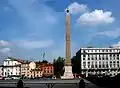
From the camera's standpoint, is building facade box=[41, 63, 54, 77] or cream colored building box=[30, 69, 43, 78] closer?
building facade box=[41, 63, 54, 77]

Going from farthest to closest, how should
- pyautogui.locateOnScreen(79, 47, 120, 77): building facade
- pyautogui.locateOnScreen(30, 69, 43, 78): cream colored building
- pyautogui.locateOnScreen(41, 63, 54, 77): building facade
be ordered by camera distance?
pyautogui.locateOnScreen(30, 69, 43, 78): cream colored building, pyautogui.locateOnScreen(41, 63, 54, 77): building facade, pyautogui.locateOnScreen(79, 47, 120, 77): building facade

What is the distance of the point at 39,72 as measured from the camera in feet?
643

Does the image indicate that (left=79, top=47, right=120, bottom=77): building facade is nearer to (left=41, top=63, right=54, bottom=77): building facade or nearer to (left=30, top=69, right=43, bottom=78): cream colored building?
(left=41, top=63, right=54, bottom=77): building facade

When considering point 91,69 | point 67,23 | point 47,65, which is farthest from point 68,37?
point 47,65

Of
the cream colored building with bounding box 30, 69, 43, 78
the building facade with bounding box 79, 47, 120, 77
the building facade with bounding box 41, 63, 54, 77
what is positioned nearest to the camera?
the building facade with bounding box 79, 47, 120, 77

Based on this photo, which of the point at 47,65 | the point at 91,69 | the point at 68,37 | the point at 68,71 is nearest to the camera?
the point at 68,37

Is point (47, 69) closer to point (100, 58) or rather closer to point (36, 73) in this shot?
point (36, 73)

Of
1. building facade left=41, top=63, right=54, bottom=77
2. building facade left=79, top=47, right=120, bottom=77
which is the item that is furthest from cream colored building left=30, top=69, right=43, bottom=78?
building facade left=79, top=47, right=120, bottom=77

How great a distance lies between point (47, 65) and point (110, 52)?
35867 millimetres

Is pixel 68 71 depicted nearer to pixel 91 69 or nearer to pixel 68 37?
pixel 68 37

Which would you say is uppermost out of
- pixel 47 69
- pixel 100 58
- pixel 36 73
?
pixel 100 58

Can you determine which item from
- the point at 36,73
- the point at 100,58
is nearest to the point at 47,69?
the point at 36,73

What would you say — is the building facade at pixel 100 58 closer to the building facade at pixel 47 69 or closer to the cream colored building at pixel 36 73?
the building facade at pixel 47 69

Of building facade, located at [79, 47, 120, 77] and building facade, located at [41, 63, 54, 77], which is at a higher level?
building facade, located at [79, 47, 120, 77]
